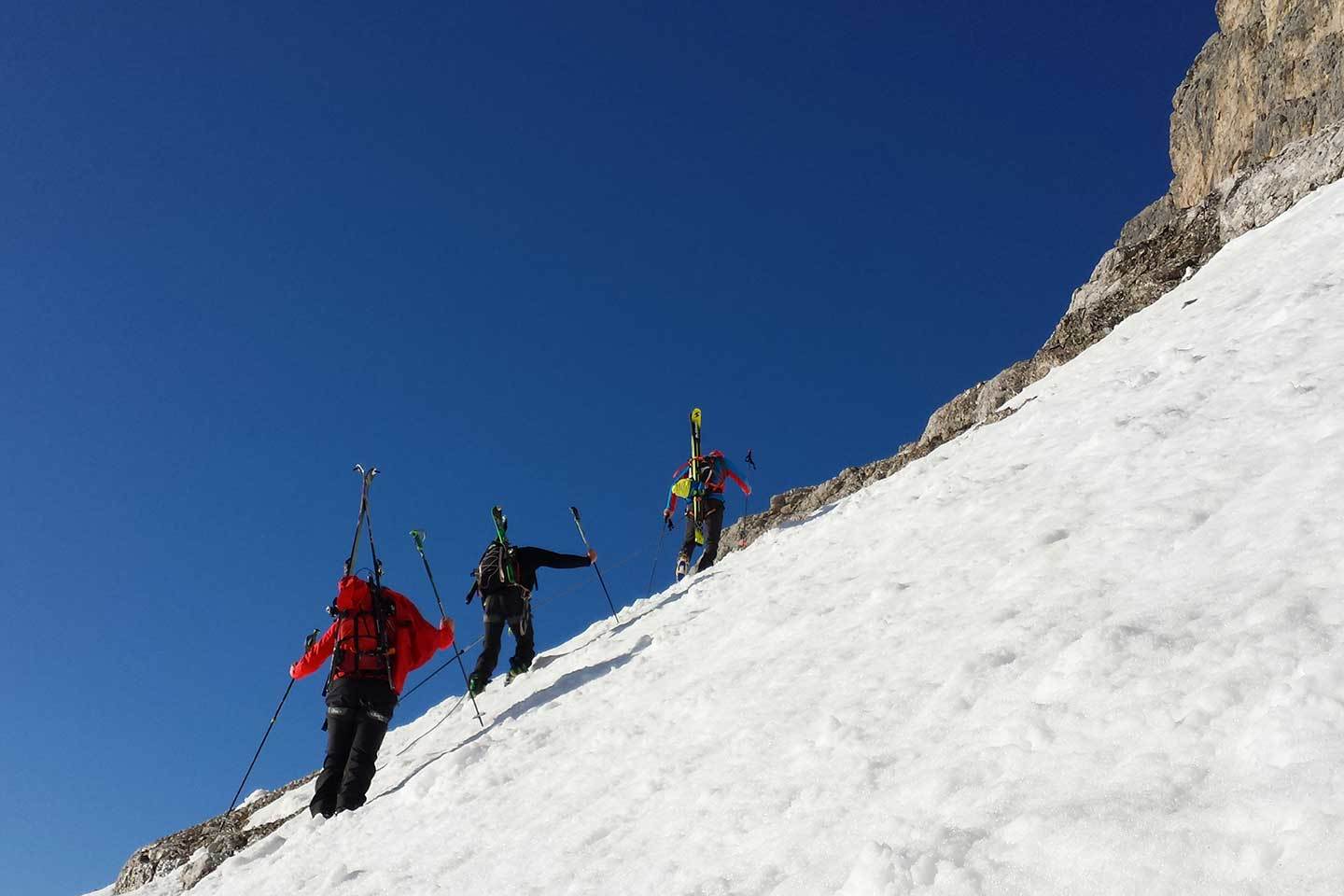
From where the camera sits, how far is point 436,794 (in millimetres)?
7695

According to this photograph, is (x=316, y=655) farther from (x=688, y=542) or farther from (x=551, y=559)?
(x=688, y=542)

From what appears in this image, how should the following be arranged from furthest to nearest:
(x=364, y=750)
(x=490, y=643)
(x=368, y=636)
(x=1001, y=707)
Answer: (x=490, y=643) → (x=368, y=636) → (x=364, y=750) → (x=1001, y=707)

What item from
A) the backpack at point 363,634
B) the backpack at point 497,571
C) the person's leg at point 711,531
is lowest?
the backpack at point 363,634

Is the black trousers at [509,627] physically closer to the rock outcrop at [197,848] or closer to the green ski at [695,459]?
the rock outcrop at [197,848]

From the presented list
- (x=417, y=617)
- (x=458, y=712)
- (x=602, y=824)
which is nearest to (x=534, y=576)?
(x=458, y=712)

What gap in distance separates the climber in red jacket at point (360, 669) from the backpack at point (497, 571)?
9.94ft

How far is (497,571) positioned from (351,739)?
436 centimetres

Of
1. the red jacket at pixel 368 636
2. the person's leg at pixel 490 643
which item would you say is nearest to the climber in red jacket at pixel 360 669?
the red jacket at pixel 368 636

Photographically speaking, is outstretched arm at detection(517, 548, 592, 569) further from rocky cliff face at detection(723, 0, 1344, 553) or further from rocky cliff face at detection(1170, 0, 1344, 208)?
rocky cliff face at detection(1170, 0, 1344, 208)

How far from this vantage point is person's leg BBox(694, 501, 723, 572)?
17.5 metres

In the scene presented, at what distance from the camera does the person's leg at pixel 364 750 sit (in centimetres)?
884

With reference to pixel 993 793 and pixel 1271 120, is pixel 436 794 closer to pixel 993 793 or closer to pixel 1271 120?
pixel 993 793

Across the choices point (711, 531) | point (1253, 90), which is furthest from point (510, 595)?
point (1253, 90)

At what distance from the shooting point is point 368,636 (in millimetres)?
9859
